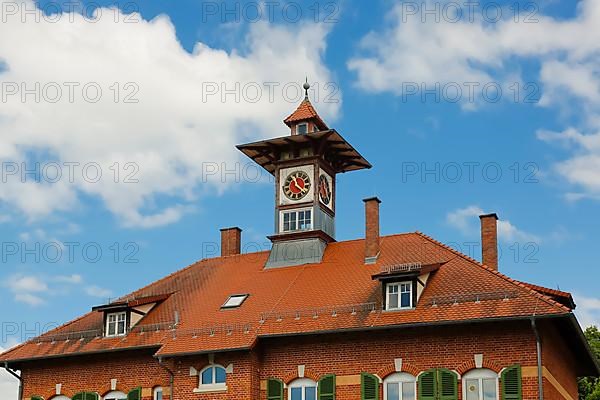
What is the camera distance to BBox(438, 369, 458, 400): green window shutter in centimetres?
3050

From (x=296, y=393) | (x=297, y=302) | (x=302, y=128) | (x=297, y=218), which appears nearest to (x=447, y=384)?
(x=296, y=393)

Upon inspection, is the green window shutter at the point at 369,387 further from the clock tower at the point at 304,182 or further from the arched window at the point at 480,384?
the clock tower at the point at 304,182

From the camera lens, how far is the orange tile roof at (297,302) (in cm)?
3120

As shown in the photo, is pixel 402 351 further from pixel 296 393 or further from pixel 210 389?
pixel 210 389

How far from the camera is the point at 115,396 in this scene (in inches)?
1411

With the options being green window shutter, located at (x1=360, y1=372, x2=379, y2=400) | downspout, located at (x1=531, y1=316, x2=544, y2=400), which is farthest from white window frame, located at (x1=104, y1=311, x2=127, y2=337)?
downspout, located at (x1=531, y1=316, x2=544, y2=400)

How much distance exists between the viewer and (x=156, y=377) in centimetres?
3509

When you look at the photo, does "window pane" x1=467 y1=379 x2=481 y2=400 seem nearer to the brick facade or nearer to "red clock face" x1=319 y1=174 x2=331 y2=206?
the brick facade

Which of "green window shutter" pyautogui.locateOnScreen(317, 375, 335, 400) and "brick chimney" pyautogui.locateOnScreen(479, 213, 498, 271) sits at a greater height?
"brick chimney" pyautogui.locateOnScreen(479, 213, 498, 271)

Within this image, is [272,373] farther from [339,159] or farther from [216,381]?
[339,159]

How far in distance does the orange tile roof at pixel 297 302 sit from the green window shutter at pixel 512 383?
167cm

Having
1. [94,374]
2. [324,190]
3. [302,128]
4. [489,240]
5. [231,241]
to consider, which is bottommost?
[94,374]

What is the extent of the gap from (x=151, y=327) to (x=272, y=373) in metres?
5.34

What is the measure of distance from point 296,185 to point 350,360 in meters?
10.2
